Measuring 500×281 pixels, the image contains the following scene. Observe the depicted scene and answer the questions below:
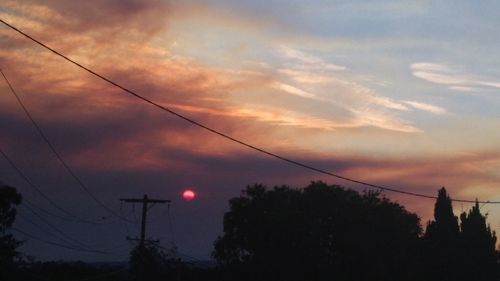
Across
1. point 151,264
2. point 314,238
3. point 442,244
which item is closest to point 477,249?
point 442,244

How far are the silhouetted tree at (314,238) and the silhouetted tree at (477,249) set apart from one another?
472cm

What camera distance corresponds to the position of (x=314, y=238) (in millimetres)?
67188

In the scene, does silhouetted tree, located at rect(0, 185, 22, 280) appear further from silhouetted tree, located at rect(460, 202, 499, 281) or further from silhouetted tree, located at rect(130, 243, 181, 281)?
silhouetted tree, located at rect(460, 202, 499, 281)

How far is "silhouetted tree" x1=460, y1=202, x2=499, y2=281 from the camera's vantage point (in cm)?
6738

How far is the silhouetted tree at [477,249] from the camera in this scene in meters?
67.4

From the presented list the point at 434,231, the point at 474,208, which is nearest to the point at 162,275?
the point at 434,231

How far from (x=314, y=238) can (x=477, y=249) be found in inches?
581

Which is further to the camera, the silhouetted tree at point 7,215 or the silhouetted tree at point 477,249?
the silhouetted tree at point 477,249

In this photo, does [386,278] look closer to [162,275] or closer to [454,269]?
[454,269]

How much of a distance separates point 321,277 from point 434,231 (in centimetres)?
1185

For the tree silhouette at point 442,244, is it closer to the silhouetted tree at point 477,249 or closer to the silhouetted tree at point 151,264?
the silhouetted tree at point 477,249

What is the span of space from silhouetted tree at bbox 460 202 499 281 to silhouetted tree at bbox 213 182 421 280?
4721 mm

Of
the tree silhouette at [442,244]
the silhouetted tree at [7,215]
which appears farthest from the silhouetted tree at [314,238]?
the silhouetted tree at [7,215]

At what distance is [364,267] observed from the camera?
66.4 metres
